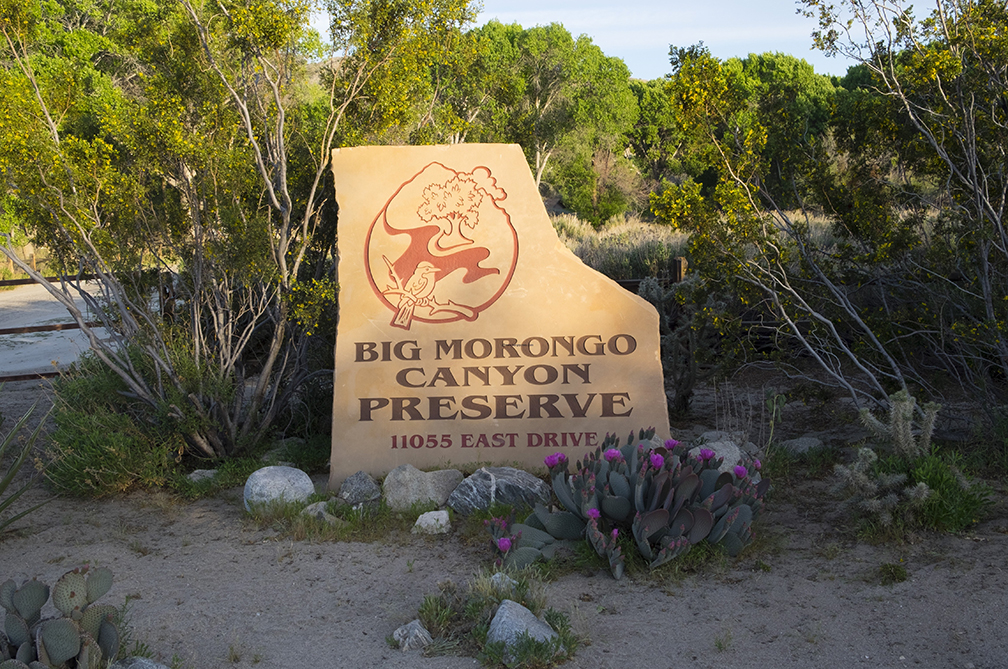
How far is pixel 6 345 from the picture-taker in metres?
14.1

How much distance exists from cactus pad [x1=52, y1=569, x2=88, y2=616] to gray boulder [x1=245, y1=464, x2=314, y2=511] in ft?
7.18

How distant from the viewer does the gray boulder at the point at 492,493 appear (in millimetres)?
5180

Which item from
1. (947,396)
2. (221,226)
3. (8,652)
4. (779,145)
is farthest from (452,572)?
(947,396)

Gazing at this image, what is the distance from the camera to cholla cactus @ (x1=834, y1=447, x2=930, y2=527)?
433 centimetres

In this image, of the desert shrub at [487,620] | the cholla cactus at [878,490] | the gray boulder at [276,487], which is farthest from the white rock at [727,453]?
the gray boulder at [276,487]

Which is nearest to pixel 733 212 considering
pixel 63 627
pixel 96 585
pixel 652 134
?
pixel 96 585

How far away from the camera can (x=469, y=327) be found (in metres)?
6.00

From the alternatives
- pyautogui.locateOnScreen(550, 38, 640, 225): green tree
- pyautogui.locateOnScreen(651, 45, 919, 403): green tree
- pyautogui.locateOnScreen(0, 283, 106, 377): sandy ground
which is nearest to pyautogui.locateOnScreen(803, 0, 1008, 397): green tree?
pyautogui.locateOnScreen(651, 45, 919, 403): green tree

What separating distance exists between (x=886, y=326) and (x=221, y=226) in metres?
4.98

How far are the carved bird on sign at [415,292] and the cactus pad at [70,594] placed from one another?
325 cm

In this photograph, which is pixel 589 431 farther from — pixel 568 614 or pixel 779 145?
pixel 779 145

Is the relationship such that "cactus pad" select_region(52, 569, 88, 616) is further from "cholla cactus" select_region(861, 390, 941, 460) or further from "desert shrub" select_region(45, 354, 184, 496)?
"cholla cactus" select_region(861, 390, 941, 460)

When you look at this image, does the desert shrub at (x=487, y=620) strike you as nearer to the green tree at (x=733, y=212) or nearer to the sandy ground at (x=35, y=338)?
the green tree at (x=733, y=212)

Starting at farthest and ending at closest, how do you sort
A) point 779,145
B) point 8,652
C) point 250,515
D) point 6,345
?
point 6,345, point 779,145, point 250,515, point 8,652
